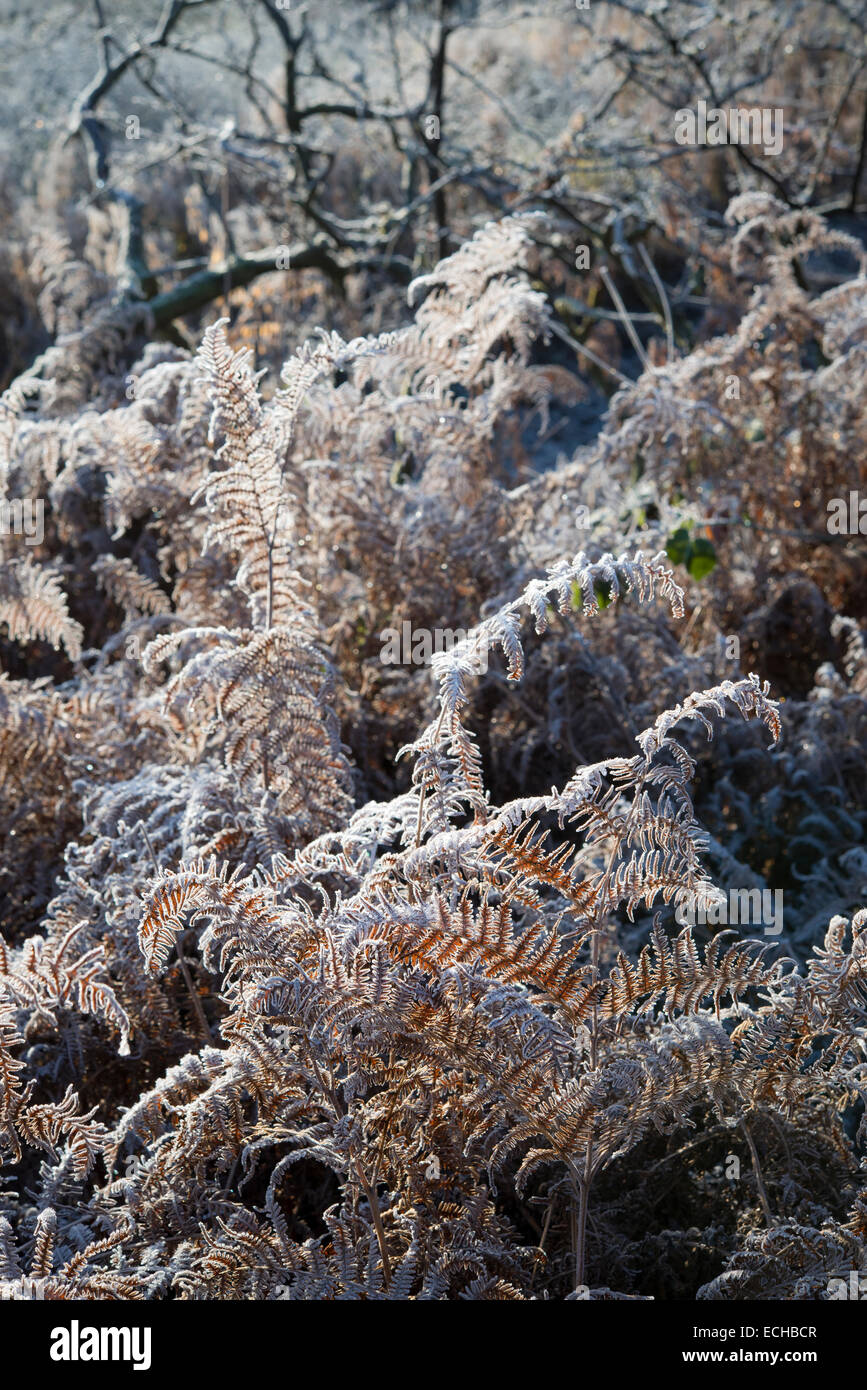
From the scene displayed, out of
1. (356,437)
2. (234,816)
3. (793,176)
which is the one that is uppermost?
(793,176)

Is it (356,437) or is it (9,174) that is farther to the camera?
(9,174)

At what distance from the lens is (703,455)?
11.1ft

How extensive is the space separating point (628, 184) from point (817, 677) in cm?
467

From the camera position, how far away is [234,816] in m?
2.20

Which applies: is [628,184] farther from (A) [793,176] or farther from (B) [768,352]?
(B) [768,352]

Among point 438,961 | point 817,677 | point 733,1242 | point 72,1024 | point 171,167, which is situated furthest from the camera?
point 171,167

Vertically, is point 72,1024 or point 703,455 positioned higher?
point 703,455

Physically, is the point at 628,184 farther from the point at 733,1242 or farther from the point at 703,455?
the point at 733,1242

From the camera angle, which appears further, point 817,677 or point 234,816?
point 817,677

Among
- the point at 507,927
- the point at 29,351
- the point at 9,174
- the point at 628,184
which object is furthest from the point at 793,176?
the point at 507,927
